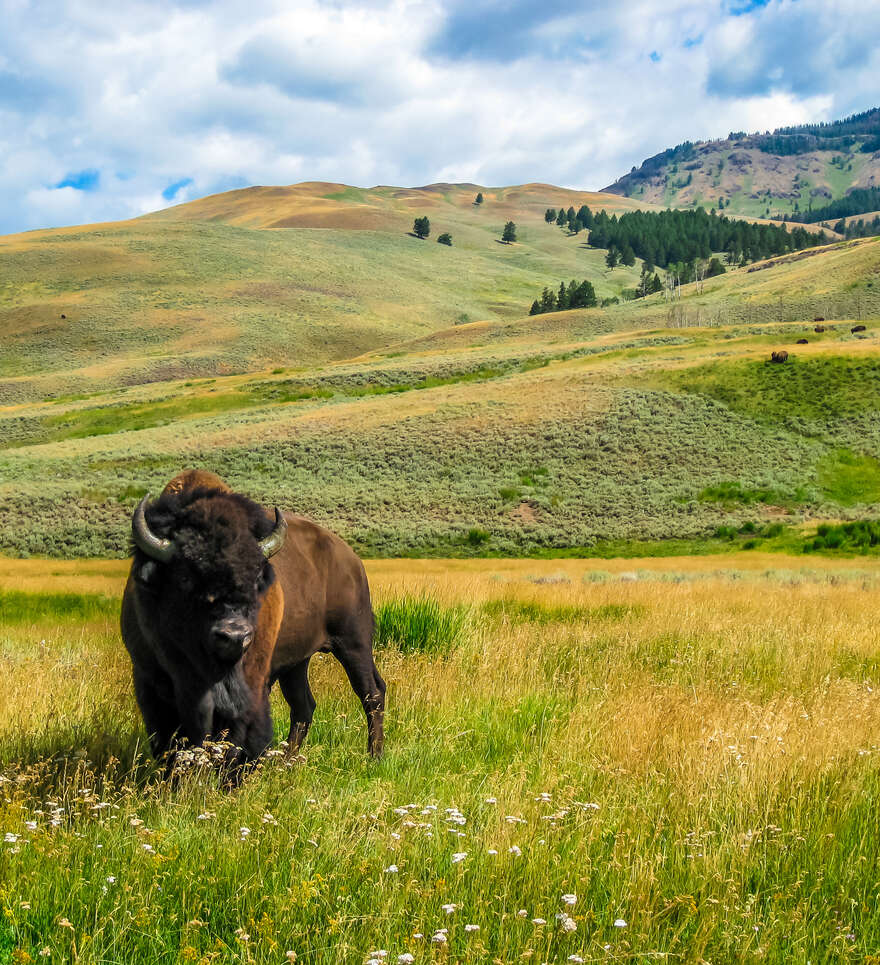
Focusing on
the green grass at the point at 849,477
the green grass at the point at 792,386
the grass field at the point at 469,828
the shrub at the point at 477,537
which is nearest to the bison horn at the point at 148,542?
the grass field at the point at 469,828

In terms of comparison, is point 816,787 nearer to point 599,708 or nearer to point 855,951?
point 855,951

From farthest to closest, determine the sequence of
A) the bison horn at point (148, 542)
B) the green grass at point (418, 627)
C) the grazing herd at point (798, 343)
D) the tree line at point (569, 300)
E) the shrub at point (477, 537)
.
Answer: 1. the tree line at point (569, 300)
2. the grazing herd at point (798, 343)
3. the shrub at point (477, 537)
4. the green grass at point (418, 627)
5. the bison horn at point (148, 542)

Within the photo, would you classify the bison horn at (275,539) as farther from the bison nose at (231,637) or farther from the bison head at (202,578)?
the bison nose at (231,637)

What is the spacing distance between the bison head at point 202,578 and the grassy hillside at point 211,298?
105755mm

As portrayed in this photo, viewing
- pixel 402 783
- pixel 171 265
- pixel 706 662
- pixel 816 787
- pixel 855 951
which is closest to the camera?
pixel 855 951

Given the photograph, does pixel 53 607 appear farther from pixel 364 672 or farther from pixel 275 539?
pixel 275 539

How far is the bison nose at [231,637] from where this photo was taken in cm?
486

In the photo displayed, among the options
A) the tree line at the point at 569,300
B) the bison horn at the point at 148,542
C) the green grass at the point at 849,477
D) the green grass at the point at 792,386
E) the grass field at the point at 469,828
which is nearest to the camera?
the grass field at the point at 469,828

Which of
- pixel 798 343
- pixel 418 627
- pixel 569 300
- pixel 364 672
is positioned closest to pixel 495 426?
pixel 798 343

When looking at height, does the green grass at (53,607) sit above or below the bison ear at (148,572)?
below

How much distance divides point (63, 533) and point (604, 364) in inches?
1879

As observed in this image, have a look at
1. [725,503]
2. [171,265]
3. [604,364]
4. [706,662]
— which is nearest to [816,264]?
[604,364]

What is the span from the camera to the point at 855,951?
3.56m

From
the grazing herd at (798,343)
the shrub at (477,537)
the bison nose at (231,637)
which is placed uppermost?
the grazing herd at (798,343)
